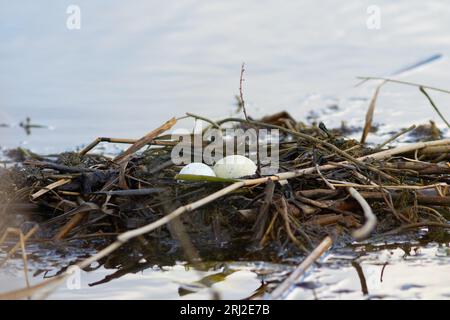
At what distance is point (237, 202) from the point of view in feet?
10.3

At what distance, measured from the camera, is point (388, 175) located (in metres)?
3.34

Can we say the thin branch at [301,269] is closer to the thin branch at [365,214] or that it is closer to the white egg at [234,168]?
the thin branch at [365,214]

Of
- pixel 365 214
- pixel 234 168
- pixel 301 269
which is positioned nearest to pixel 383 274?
pixel 365 214

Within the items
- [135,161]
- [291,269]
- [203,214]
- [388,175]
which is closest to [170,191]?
[203,214]

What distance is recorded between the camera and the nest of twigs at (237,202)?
9.87ft

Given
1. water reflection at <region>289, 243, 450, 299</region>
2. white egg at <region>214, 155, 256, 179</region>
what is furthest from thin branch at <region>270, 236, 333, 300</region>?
white egg at <region>214, 155, 256, 179</region>

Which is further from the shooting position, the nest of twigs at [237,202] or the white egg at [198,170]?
the white egg at [198,170]

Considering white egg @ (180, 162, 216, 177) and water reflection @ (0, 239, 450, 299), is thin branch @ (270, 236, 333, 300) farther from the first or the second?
white egg @ (180, 162, 216, 177)

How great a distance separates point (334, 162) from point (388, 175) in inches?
10.0

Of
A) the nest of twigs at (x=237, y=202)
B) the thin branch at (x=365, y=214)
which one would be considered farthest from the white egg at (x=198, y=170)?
the thin branch at (x=365, y=214)

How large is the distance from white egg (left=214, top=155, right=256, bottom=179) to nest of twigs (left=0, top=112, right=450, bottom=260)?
0.07 m

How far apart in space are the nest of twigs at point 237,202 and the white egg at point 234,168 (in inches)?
2.6
